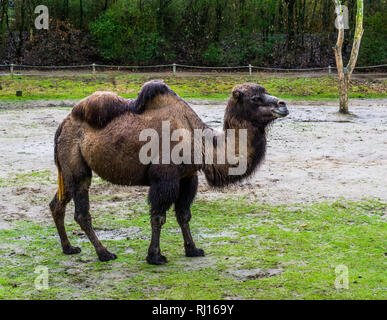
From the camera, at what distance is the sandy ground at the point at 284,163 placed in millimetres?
9344

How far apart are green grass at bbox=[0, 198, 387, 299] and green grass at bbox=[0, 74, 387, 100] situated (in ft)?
50.9

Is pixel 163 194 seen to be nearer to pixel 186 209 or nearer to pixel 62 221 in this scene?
pixel 186 209

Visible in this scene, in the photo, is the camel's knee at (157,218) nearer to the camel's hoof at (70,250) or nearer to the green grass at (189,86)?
the camel's hoof at (70,250)

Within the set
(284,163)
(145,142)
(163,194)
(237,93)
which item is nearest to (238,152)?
(237,93)

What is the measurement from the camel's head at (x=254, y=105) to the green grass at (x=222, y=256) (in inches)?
66.1

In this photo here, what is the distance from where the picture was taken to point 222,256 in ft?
21.6

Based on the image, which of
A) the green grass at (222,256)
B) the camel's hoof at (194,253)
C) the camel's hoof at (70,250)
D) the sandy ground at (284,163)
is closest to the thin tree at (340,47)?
the sandy ground at (284,163)

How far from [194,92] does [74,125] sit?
720 inches

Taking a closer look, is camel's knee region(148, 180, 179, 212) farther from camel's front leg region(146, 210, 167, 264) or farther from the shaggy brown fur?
camel's front leg region(146, 210, 167, 264)

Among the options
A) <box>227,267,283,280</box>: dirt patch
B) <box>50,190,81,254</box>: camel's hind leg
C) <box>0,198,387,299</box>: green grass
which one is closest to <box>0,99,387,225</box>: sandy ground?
<box>0,198,387,299</box>: green grass

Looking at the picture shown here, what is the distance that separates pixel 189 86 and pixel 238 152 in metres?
19.8

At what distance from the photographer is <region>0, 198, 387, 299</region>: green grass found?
5555 mm

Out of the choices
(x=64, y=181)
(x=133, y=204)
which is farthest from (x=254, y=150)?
(x=133, y=204)

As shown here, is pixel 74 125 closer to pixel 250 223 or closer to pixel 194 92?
pixel 250 223
